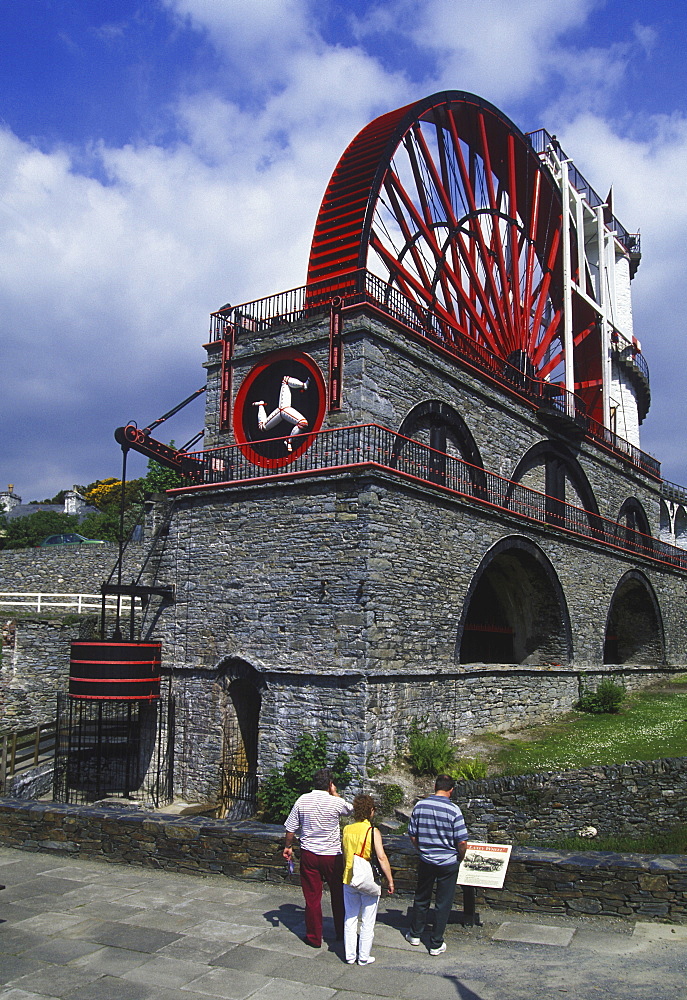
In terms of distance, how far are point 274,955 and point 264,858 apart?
2046 millimetres

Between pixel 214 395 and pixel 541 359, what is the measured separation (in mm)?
12968

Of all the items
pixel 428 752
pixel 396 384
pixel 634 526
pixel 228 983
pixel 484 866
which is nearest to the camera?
pixel 228 983

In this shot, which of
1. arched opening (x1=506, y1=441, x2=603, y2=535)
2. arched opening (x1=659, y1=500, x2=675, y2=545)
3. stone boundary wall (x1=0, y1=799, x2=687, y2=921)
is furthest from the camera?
arched opening (x1=659, y1=500, x2=675, y2=545)

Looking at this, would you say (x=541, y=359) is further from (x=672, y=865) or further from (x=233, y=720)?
(x=672, y=865)

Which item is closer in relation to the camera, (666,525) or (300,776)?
(300,776)

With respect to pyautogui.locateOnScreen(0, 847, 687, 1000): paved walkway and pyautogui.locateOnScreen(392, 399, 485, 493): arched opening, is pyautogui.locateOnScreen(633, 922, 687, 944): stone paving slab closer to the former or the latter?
pyautogui.locateOnScreen(0, 847, 687, 1000): paved walkway

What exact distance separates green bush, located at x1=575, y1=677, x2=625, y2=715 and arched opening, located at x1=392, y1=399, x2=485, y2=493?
603 cm

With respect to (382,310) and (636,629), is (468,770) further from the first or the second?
(636,629)

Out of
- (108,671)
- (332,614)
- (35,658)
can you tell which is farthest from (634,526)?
(35,658)

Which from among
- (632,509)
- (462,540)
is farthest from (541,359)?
(462,540)

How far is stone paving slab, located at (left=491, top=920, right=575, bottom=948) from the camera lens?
6.01 m

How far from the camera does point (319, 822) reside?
20.0 feet

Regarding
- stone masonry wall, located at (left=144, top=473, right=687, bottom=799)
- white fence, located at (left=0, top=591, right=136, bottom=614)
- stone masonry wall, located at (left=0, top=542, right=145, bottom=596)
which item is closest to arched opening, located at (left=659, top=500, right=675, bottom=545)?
stone masonry wall, located at (left=144, top=473, right=687, bottom=799)

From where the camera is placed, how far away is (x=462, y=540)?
15773mm
